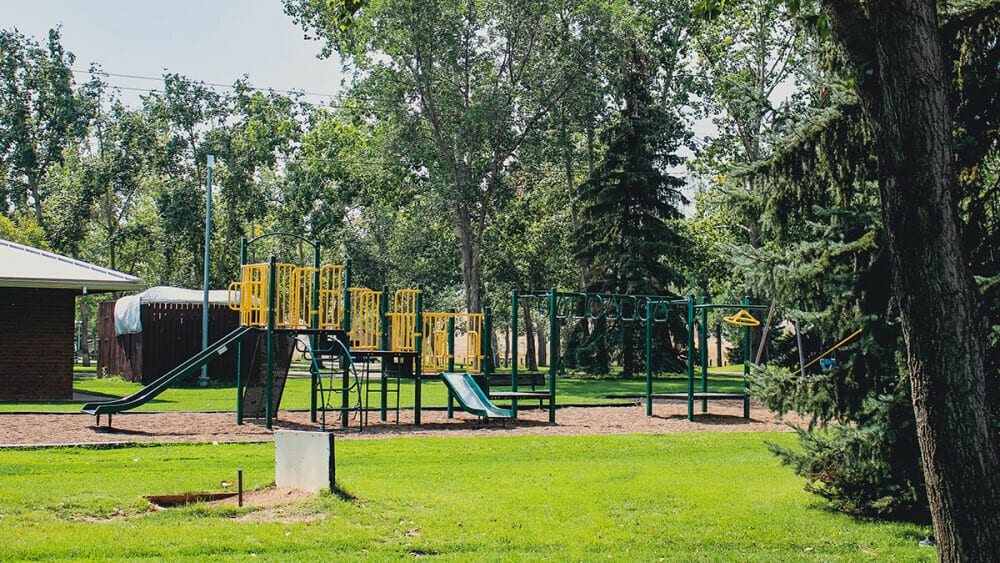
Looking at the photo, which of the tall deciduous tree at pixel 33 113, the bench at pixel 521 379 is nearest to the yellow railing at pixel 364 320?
the bench at pixel 521 379

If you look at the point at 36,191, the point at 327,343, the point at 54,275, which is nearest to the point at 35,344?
the point at 54,275

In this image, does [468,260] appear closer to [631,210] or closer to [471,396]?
[631,210]

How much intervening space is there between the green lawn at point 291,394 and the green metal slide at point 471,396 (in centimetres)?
310

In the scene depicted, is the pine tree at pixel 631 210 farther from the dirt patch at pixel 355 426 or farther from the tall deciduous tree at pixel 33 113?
the tall deciduous tree at pixel 33 113

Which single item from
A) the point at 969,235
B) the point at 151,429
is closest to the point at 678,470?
the point at 969,235

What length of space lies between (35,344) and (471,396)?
34.6 ft

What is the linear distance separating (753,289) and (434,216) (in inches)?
1241

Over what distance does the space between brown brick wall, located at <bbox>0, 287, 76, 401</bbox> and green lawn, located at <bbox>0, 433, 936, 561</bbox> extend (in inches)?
419

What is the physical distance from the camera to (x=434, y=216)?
39688 millimetres

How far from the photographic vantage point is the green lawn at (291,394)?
20.3 metres

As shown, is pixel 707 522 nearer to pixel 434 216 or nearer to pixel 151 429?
pixel 151 429

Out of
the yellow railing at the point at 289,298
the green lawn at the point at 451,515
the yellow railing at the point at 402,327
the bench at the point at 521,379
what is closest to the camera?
the green lawn at the point at 451,515

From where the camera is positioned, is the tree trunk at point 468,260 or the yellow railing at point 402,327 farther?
the tree trunk at point 468,260

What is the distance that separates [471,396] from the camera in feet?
57.5
